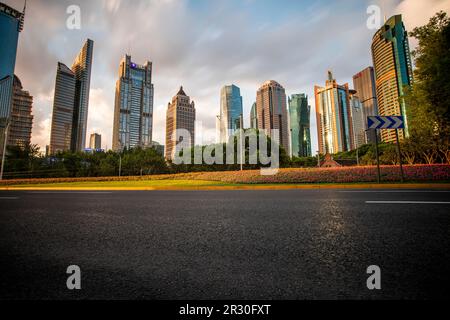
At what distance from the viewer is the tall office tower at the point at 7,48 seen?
9425 centimetres

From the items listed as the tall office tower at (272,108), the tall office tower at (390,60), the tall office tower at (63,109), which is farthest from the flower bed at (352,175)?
the tall office tower at (63,109)

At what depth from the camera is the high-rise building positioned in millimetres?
156500

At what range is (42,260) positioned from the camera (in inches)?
74.6

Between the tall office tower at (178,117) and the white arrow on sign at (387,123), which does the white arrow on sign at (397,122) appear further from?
the tall office tower at (178,117)

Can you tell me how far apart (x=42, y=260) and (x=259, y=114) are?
519ft

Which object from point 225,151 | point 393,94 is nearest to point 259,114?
point 393,94

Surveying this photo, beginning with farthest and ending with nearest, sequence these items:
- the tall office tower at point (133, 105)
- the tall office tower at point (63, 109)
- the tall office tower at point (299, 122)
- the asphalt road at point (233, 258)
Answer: the tall office tower at point (299, 122), the tall office tower at point (133, 105), the tall office tower at point (63, 109), the asphalt road at point (233, 258)

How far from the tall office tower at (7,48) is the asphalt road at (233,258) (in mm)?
129966

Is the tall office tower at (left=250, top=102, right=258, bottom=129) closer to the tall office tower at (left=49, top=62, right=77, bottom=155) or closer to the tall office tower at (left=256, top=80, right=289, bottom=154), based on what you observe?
the tall office tower at (left=256, top=80, right=289, bottom=154)

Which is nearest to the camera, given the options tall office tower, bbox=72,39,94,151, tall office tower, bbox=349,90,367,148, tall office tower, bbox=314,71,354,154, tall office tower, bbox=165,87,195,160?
tall office tower, bbox=349,90,367,148

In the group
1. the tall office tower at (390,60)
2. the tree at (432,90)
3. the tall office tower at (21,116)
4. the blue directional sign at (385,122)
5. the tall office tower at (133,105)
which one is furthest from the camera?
the tall office tower at (133,105)

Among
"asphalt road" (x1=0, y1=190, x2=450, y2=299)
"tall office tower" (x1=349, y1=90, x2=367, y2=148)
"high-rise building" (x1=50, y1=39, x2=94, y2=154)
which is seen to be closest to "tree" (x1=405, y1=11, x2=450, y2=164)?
"asphalt road" (x1=0, y1=190, x2=450, y2=299)

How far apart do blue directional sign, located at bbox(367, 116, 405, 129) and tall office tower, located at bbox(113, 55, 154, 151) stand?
7243 inches

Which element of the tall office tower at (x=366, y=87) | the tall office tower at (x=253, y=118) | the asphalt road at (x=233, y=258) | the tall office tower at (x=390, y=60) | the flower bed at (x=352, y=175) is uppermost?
the tall office tower at (x=366, y=87)
